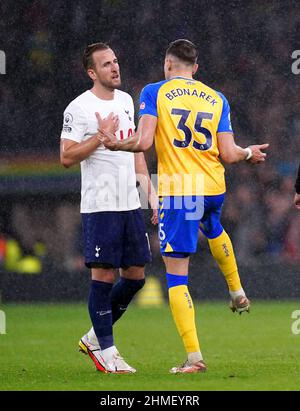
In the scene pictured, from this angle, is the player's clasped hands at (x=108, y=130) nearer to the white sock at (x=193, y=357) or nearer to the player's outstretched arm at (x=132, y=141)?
the player's outstretched arm at (x=132, y=141)

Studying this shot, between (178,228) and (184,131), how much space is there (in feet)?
2.10

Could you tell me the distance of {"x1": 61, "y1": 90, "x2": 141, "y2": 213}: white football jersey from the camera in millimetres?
7461

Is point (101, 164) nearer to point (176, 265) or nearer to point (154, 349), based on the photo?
point (176, 265)

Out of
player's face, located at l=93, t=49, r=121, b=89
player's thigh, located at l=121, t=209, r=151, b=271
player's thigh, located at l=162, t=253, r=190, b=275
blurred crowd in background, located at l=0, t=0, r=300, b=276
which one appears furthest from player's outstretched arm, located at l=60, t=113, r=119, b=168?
blurred crowd in background, located at l=0, t=0, r=300, b=276

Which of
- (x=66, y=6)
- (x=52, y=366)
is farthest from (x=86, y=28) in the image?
(x=52, y=366)

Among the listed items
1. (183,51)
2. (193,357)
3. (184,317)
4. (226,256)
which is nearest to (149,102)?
(183,51)

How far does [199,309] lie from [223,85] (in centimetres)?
566

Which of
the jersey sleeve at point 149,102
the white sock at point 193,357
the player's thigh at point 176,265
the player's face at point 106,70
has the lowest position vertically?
the white sock at point 193,357

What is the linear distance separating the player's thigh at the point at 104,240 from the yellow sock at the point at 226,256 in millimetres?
648

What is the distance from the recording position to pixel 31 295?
14203mm

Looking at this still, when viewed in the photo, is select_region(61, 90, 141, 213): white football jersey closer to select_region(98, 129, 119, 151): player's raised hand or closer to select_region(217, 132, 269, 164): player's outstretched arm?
select_region(98, 129, 119, 151): player's raised hand

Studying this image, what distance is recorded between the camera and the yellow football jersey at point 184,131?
23.6ft

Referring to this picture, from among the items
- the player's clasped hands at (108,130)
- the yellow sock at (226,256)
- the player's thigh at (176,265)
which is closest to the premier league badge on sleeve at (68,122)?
the player's clasped hands at (108,130)

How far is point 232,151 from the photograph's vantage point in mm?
7309
